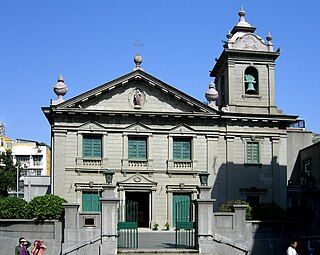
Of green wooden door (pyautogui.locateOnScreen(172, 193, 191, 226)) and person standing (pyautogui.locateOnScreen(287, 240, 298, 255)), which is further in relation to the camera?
green wooden door (pyautogui.locateOnScreen(172, 193, 191, 226))

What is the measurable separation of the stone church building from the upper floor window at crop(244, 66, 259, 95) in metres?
0.06

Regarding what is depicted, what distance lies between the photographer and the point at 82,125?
35.1 meters

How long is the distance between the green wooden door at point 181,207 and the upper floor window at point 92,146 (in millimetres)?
5232

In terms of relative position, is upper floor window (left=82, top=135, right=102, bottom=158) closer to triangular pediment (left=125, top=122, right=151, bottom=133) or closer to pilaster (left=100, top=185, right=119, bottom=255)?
triangular pediment (left=125, top=122, right=151, bottom=133)

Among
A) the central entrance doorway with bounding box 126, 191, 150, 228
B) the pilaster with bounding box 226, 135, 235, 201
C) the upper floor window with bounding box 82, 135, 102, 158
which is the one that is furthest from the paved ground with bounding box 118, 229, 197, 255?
the upper floor window with bounding box 82, 135, 102, 158

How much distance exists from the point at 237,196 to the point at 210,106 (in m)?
5.69

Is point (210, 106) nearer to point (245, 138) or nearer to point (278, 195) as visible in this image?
point (245, 138)

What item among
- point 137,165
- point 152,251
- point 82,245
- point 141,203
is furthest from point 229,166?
point 82,245

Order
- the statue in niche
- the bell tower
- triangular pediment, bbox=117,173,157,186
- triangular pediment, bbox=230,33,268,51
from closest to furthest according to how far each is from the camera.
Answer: triangular pediment, bbox=117,173,157,186 < the statue in niche < the bell tower < triangular pediment, bbox=230,33,268,51

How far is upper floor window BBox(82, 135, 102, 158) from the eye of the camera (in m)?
35.1

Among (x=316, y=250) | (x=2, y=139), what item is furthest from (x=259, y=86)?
(x=2, y=139)

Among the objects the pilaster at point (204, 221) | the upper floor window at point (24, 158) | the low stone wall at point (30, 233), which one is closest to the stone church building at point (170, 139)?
the low stone wall at point (30, 233)

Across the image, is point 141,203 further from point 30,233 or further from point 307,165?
→ point 307,165

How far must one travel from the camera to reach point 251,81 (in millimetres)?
37812
